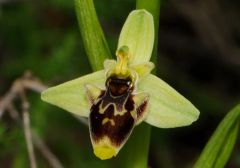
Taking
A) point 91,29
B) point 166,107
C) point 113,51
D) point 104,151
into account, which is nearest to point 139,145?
point 166,107

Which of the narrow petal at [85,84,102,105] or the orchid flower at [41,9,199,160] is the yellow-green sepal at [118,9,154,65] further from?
the narrow petal at [85,84,102,105]

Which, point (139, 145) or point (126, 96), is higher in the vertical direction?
point (126, 96)

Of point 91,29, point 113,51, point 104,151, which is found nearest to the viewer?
point 104,151

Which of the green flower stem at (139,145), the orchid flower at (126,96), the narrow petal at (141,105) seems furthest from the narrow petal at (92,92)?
the green flower stem at (139,145)

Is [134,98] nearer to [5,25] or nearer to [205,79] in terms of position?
[5,25]

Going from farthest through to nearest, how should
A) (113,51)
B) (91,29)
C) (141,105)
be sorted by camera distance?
(113,51) → (91,29) → (141,105)

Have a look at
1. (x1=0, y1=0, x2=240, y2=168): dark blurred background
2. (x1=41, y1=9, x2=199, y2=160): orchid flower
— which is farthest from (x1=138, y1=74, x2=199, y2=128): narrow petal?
(x1=0, y1=0, x2=240, y2=168): dark blurred background

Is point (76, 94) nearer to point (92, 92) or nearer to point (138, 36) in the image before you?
point (92, 92)

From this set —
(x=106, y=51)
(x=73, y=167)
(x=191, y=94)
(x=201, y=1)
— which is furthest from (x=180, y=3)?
(x=106, y=51)
